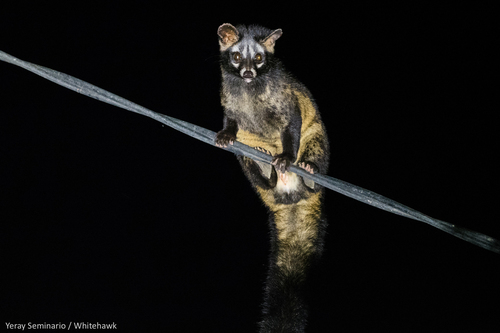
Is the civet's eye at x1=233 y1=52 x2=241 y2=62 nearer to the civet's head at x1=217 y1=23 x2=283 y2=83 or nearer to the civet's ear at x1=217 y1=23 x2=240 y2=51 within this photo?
the civet's head at x1=217 y1=23 x2=283 y2=83

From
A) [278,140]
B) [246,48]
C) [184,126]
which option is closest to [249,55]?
[246,48]

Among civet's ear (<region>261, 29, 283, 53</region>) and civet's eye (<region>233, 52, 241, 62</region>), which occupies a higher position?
civet's ear (<region>261, 29, 283, 53</region>)

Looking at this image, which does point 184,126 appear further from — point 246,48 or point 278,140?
point 278,140

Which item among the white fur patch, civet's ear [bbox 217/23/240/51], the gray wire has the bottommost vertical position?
the gray wire

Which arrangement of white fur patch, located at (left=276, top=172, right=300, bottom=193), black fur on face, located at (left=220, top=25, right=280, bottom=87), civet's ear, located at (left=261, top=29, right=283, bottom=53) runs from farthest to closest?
white fur patch, located at (left=276, top=172, right=300, bottom=193) → civet's ear, located at (left=261, top=29, right=283, bottom=53) → black fur on face, located at (left=220, top=25, right=280, bottom=87)

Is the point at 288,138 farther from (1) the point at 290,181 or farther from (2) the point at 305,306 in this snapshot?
(2) the point at 305,306

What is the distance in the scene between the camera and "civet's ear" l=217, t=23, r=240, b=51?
11.1ft

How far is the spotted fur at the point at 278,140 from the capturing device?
3368 millimetres

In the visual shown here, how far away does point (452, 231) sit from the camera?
6.51 ft

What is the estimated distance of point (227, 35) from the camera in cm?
349

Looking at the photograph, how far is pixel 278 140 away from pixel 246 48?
0.86m

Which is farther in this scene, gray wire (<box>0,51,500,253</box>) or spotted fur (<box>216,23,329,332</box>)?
spotted fur (<box>216,23,329,332</box>)

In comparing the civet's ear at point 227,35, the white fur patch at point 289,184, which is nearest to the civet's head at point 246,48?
the civet's ear at point 227,35

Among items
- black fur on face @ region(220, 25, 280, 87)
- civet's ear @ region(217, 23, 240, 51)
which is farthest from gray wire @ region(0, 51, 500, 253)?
civet's ear @ region(217, 23, 240, 51)
